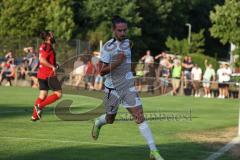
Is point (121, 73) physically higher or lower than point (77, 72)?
higher

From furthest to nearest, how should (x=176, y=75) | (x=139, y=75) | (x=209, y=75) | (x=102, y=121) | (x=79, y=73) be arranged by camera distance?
(x=209, y=75), (x=176, y=75), (x=139, y=75), (x=79, y=73), (x=102, y=121)

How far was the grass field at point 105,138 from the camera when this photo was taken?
10141 millimetres

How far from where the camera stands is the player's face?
992cm

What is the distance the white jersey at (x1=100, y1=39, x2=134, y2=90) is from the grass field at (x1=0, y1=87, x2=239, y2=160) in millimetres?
1068

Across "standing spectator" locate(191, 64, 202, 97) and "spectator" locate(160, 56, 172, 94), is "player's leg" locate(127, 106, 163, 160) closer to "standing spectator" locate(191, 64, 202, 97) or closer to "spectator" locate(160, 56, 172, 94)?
"spectator" locate(160, 56, 172, 94)

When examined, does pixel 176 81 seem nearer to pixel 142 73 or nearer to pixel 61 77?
pixel 142 73

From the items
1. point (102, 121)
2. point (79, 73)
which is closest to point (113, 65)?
point (102, 121)

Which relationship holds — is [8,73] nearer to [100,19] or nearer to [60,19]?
[60,19]

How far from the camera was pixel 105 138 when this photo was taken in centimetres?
1228

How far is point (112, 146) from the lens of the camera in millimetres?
11094

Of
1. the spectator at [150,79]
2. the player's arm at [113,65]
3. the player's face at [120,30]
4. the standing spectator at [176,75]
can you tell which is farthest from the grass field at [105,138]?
the standing spectator at [176,75]

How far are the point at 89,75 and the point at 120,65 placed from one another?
20046mm

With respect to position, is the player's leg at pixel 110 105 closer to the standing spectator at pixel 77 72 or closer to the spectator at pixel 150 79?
the standing spectator at pixel 77 72

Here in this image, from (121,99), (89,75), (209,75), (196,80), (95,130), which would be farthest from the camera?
(209,75)
